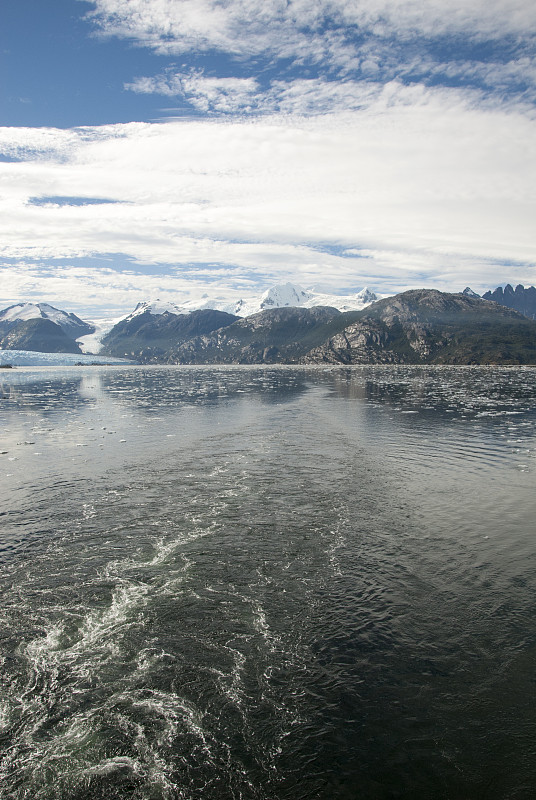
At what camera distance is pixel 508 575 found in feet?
89.5

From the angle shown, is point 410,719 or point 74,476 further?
point 74,476

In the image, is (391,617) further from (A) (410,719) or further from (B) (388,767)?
(B) (388,767)

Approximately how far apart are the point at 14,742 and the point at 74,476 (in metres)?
34.1

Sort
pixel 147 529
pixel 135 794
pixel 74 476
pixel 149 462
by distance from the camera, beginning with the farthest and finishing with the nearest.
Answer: pixel 149 462, pixel 74 476, pixel 147 529, pixel 135 794

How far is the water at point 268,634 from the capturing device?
616 inches

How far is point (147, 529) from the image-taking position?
1356 inches

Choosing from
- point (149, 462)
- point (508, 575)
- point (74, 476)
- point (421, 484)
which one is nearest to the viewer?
point (508, 575)

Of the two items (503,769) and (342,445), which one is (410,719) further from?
(342,445)

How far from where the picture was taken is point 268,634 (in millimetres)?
22234

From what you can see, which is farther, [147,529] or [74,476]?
[74,476]

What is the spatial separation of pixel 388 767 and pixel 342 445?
48.9 meters

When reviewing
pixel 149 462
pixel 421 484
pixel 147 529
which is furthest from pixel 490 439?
pixel 147 529

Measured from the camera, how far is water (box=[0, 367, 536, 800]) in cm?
1566

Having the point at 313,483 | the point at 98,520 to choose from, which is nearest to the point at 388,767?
the point at 98,520
